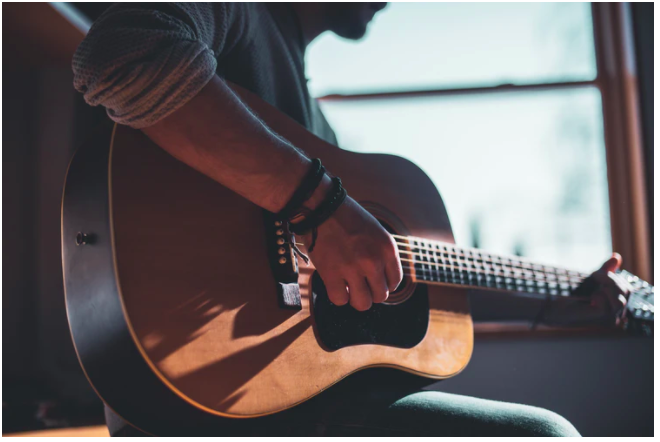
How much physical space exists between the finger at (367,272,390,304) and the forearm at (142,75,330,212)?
0.19 m

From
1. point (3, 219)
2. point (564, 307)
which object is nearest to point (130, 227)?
point (564, 307)

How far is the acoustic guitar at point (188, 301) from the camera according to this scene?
0.55 meters

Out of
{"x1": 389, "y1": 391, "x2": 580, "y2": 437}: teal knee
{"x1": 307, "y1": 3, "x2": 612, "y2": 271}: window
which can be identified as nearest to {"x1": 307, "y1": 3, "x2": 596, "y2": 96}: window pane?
{"x1": 307, "y1": 3, "x2": 612, "y2": 271}: window

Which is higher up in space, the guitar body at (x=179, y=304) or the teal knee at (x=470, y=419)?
the guitar body at (x=179, y=304)

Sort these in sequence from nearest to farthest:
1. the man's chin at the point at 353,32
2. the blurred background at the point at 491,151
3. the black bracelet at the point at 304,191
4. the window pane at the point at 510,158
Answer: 1. the black bracelet at the point at 304,191
2. the man's chin at the point at 353,32
3. the blurred background at the point at 491,151
4. the window pane at the point at 510,158

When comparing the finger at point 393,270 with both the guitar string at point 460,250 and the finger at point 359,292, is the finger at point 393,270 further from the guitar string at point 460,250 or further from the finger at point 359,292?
the guitar string at point 460,250

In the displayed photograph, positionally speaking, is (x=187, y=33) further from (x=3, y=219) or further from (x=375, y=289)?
(x=3, y=219)

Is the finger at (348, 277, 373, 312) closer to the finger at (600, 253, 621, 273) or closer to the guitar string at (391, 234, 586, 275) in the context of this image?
the guitar string at (391, 234, 586, 275)

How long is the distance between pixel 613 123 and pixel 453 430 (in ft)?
5.74

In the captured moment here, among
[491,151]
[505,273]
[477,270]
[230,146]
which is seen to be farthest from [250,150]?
[491,151]

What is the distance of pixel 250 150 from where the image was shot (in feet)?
1.98

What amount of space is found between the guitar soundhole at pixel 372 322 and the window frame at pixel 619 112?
124 cm

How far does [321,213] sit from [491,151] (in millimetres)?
1397

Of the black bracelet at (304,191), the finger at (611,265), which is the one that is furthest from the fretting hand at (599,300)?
the black bracelet at (304,191)
